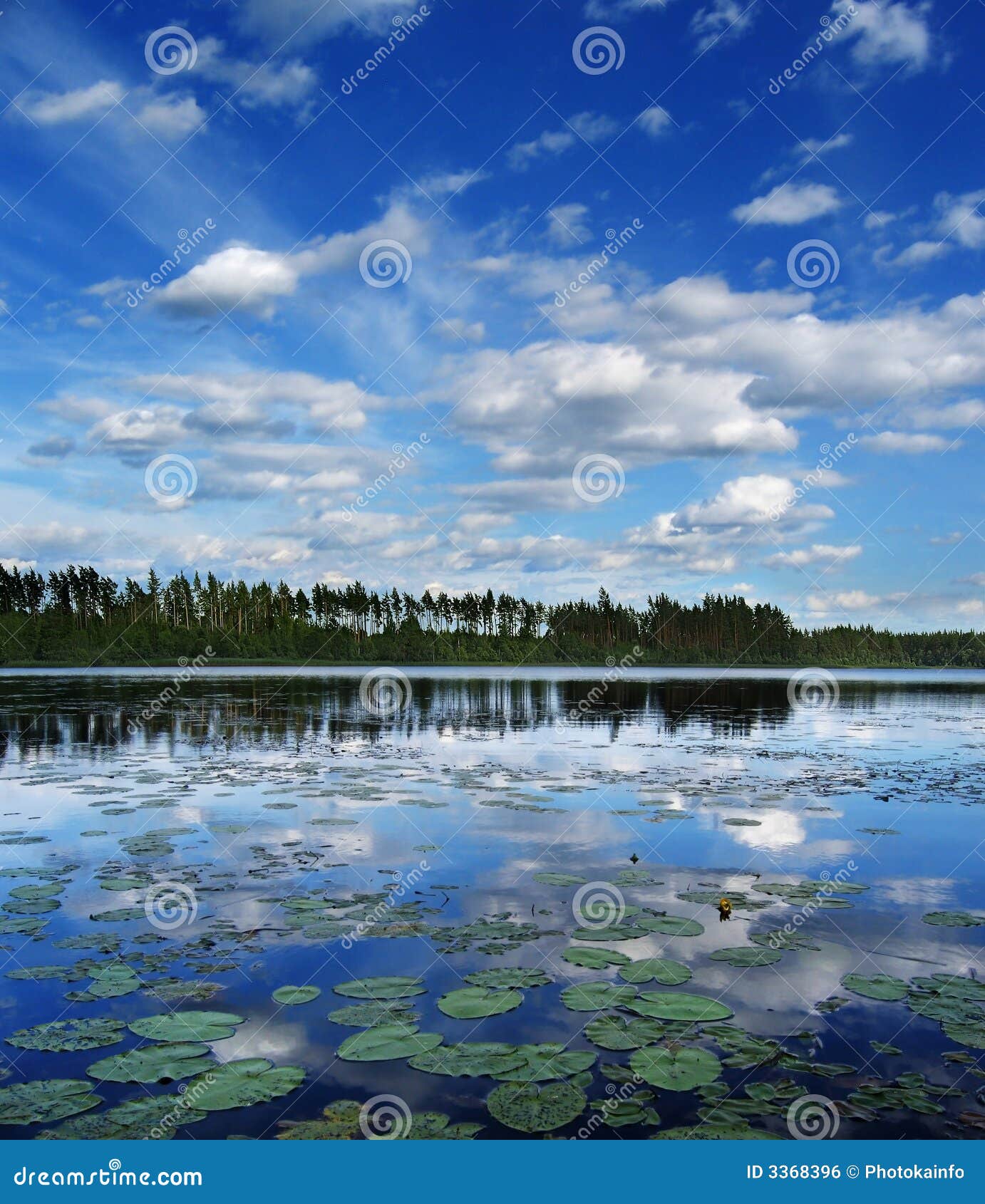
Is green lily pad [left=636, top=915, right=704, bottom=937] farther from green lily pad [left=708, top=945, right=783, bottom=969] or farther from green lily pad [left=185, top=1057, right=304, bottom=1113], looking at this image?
green lily pad [left=185, top=1057, right=304, bottom=1113]

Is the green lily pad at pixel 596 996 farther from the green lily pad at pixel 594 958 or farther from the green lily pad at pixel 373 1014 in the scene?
the green lily pad at pixel 373 1014

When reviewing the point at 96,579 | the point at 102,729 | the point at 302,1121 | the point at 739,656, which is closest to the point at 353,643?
the point at 96,579

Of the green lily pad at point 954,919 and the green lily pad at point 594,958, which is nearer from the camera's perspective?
the green lily pad at point 594,958

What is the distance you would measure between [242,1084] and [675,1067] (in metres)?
2.94

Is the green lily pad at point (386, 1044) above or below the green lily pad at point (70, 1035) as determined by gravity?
below

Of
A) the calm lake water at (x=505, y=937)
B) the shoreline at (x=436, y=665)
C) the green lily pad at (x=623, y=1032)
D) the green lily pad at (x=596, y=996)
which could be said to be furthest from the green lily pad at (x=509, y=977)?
the shoreline at (x=436, y=665)

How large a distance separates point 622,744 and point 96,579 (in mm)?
128664

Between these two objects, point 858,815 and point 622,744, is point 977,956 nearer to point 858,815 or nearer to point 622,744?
point 858,815

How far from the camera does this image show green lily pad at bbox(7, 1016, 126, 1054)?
6.14 metres

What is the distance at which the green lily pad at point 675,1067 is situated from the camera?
5.64m

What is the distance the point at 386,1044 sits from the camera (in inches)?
243

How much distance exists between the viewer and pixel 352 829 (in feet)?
44.5

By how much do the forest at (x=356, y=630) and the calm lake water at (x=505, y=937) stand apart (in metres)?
102

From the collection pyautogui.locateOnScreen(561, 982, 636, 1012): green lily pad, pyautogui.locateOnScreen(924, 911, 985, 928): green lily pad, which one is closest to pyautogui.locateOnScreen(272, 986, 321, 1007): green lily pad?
pyautogui.locateOnScreen(561, 982, 636, 1012): green lily pad
